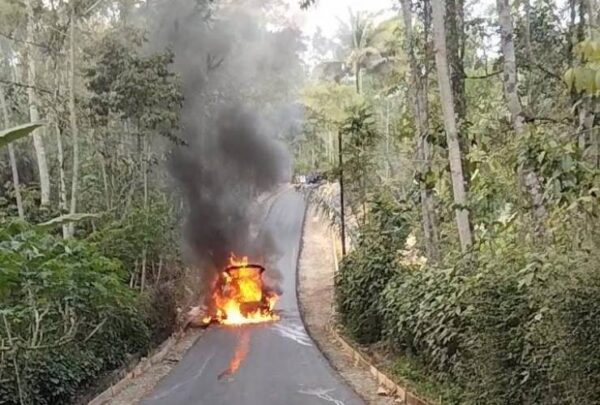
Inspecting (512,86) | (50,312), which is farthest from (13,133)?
(50,312)

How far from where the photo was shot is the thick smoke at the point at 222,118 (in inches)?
802

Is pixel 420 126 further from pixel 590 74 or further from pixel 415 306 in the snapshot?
pixel 590 74

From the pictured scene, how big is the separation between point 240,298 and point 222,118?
6699mm

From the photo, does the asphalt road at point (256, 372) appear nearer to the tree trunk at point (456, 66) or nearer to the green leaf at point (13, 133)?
the tree trunk at point (456, 66)

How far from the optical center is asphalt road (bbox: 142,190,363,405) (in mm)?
9570

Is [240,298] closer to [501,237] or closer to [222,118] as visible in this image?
[222,118]

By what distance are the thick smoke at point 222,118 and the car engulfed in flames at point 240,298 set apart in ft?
6.10

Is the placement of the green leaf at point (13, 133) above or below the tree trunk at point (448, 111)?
below

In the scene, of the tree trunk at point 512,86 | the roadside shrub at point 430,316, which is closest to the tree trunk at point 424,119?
the roadside shrub at point 430,316

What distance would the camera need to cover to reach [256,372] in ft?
37.5

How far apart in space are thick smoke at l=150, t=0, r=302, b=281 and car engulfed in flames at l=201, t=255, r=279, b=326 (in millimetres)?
1858

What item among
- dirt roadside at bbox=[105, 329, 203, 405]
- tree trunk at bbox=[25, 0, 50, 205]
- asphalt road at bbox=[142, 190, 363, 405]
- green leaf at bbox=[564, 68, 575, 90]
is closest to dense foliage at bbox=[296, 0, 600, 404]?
green leaf at bbox=[564, 68, 575, 90]

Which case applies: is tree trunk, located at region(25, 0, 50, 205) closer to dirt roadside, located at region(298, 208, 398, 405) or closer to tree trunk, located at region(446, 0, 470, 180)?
dirt roadside, located at region(298, 208, 398, 405)

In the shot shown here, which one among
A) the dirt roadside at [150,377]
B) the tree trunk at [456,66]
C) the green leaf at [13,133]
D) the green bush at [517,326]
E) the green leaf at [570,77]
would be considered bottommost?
the dirt roadside at [150,377]
